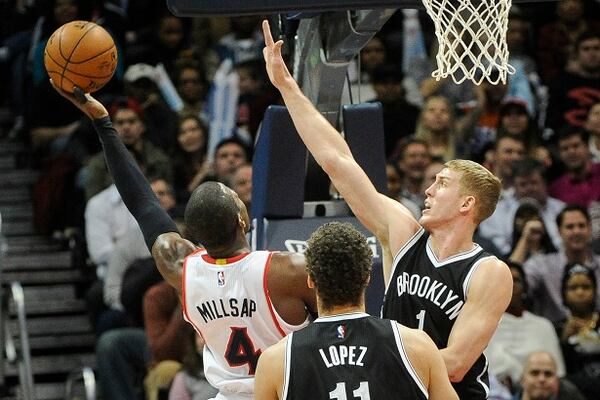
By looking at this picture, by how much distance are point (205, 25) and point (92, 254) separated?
341 centimetres

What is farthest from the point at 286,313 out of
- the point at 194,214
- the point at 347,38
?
the point at 347,38

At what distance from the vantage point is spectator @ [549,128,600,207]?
10.8m

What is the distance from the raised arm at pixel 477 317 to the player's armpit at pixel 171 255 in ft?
3.79

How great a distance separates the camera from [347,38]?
6.88 m

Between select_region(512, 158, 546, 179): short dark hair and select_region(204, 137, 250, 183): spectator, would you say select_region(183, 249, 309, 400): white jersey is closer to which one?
select_region(204, 137, 250, 183): spectator

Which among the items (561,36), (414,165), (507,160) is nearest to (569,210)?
(507,160)

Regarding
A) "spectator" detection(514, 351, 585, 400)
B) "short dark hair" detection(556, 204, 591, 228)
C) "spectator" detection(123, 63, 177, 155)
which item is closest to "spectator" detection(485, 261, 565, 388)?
"spectator" detection(514, 351, 585, 400)

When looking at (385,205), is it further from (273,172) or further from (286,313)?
(273,172)

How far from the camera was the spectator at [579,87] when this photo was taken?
39.1 feet

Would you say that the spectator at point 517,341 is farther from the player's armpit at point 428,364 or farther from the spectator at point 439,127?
the player's armpit at point 428,364

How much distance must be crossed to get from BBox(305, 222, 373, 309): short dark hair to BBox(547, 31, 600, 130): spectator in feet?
25.6

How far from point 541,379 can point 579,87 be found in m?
4.01

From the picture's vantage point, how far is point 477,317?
199 inches

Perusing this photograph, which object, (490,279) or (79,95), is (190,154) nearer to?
(79,95)
